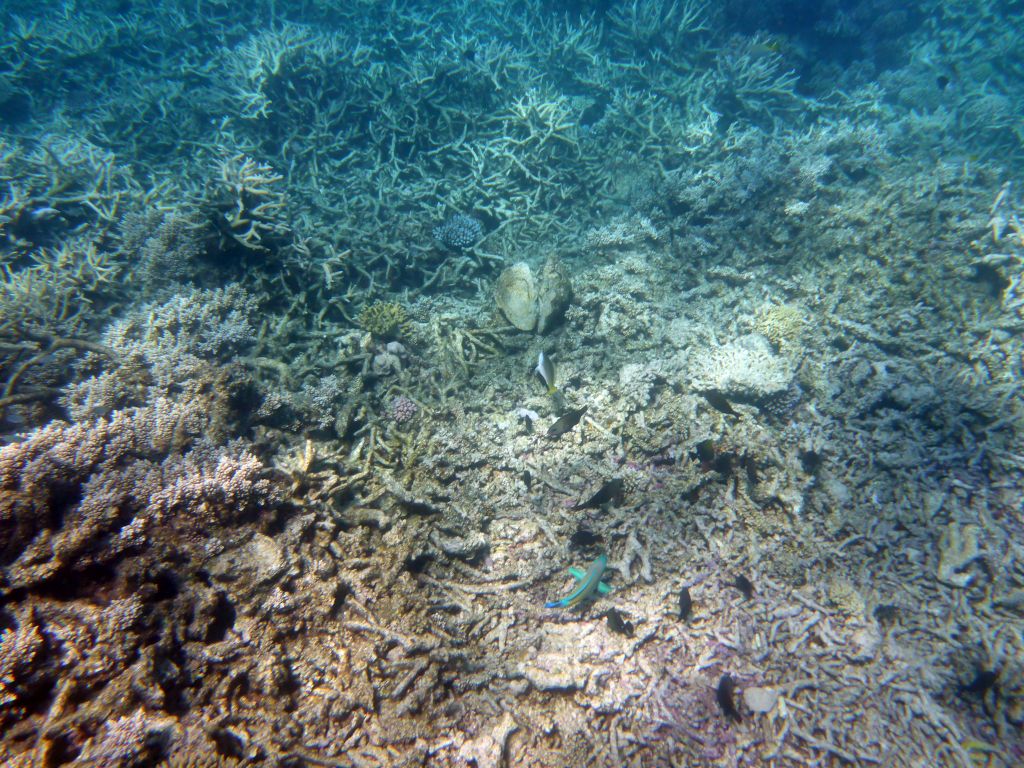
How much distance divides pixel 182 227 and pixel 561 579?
16.2ft

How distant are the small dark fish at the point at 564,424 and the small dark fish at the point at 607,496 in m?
0.60

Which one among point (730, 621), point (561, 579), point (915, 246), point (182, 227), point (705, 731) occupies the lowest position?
point (705, 731)

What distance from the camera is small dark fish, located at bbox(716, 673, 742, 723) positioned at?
10.0 feet

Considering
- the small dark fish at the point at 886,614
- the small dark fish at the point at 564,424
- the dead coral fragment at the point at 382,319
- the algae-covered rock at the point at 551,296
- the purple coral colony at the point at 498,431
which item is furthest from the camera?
the algae-covered rock at the point at 551,296

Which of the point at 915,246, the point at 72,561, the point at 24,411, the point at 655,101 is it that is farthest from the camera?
the point at 655,101

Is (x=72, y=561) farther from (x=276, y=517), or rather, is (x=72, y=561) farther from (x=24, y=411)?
(x=24, y=411)

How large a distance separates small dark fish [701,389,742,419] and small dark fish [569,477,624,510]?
133cm

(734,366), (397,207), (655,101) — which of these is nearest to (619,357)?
(734,366)

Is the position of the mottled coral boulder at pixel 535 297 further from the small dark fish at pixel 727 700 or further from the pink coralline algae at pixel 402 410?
the small dark fish at pixel 727 700

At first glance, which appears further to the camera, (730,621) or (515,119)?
(515,119)

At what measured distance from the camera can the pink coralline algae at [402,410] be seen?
13.5ft

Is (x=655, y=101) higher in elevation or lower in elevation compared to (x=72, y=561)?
higher

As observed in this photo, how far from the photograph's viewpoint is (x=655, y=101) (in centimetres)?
774

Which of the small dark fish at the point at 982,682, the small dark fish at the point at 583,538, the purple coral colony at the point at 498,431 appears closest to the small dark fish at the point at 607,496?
the purple coral colony at the point at 498,431
